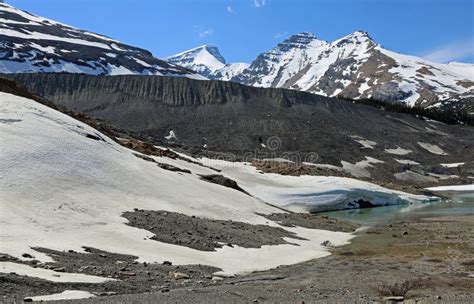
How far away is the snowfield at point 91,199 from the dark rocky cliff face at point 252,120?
224 ft

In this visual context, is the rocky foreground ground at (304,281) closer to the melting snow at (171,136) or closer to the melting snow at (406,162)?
the melting snow at (171,136)

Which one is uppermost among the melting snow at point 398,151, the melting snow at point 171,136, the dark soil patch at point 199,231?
the melting snow at point 398,151

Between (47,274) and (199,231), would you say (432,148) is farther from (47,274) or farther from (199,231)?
(47,274)

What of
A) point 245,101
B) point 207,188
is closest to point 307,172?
point 207,188

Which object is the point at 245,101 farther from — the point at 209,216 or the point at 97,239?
the point at 97,239

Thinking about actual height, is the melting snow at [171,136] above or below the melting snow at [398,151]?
below

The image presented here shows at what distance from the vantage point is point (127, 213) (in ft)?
97.2

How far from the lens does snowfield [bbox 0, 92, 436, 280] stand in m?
22.6

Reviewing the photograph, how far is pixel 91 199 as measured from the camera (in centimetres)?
3012

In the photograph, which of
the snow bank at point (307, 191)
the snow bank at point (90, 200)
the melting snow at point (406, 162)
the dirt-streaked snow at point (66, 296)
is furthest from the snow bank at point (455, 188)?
the dirt-streaked snow at point (66, 296)

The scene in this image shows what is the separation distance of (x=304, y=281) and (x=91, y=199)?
15.8 metres

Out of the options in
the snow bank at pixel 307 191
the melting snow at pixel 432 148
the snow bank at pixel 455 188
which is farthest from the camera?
the melting snow at pixel 432 148

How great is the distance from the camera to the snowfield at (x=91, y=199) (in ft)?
74.1

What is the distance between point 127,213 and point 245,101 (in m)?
130
